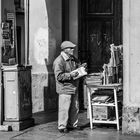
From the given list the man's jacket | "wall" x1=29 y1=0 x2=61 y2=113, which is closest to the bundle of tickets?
the man's jacket

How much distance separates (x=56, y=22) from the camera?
12.3m

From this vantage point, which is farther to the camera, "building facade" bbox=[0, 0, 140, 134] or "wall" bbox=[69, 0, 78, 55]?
"wall" bbox=[69, 0, 78, 55]

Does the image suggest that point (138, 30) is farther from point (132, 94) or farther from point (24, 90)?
point (24, 90)

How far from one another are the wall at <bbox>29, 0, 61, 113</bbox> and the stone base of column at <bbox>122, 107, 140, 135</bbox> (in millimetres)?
3384

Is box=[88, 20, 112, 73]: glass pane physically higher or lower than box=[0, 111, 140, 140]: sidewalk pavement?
higher

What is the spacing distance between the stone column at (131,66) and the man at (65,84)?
101 centimetres

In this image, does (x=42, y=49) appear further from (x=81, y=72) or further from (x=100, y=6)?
(x=81, y=72)

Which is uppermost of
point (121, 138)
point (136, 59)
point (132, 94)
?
point (136, 59)

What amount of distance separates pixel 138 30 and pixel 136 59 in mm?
536

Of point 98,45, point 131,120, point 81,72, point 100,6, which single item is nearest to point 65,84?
point 81,72

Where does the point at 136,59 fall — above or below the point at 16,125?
above

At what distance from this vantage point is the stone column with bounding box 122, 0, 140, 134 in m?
8.85

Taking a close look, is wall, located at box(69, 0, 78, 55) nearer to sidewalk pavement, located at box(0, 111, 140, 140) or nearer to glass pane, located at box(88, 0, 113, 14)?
glass pane, located at box(88, 0, 113, 14)

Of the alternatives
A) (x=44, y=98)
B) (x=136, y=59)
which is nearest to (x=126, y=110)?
(x=136, y=59)
